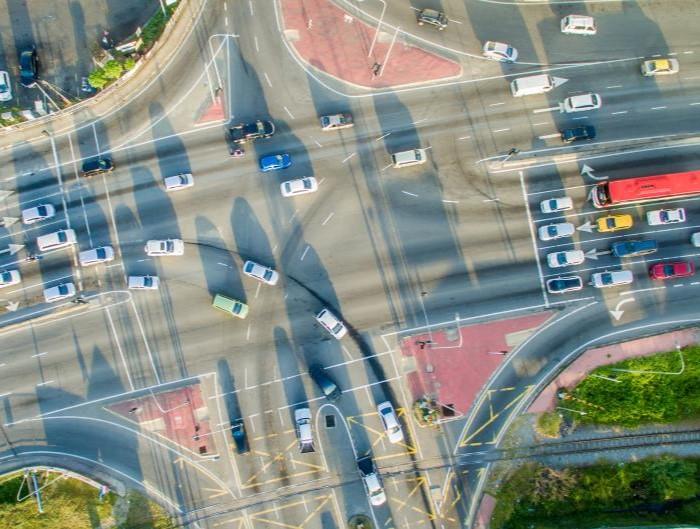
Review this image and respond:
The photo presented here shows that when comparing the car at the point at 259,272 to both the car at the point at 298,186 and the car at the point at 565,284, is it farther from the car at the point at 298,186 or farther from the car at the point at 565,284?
the car at the point at 565,284

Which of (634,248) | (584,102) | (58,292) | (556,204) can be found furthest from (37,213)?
(634,248)

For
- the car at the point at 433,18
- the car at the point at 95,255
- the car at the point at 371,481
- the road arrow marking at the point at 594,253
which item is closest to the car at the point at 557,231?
the road arrow marking at the point at 594,253

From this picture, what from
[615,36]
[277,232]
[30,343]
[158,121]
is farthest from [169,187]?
[615,36]

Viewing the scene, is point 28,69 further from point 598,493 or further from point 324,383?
point 598,493

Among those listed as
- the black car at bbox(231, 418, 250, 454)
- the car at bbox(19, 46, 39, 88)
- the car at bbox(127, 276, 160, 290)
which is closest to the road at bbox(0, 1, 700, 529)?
the black car at bbox(231, 418, 250, 454)

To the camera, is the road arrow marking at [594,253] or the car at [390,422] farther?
the road arrow marking at [594,253]

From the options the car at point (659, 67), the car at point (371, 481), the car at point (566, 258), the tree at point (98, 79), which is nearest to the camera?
the car at point (371, 481)
